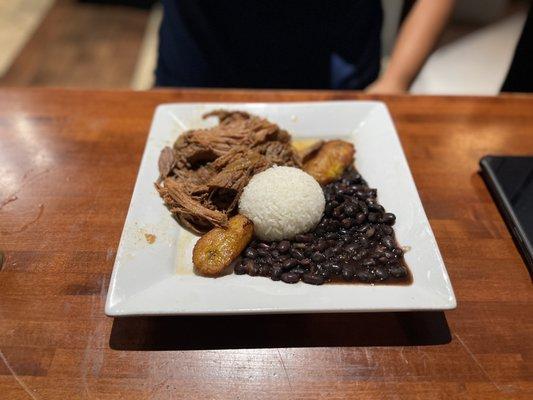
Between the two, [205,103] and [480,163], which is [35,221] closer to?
[205,103]

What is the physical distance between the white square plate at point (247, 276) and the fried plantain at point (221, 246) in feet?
0.13

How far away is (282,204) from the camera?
1.51 meters

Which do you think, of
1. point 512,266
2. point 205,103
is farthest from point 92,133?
point 512,266

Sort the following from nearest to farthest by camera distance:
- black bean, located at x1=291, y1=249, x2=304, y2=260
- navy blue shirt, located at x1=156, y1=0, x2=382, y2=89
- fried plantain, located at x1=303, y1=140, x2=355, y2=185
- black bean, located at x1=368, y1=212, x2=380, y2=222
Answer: black bean, located at x1=291, y1=249, x2=304, y2=260 → black bean, located at x1=368, y1=212, x2=380, y2=222 → fried plantain, located at x1=303, y1=140, x2=355, y2=185 → navy blue shirt, located at x1=156, y1=0, x2=382, y2=89

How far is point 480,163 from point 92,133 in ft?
5.54

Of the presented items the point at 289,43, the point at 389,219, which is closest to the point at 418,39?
the point at 289,43

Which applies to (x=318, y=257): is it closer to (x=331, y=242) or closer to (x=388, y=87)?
(x=331, y=242)

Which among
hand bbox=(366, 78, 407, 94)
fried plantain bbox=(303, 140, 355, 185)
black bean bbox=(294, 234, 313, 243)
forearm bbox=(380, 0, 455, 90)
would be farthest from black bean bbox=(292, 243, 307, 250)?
forearm bbox=(380, 0, 455, 90)

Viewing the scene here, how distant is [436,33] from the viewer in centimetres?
251

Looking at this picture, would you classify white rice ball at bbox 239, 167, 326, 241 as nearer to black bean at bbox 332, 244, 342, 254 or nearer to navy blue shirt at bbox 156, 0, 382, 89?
black bean at bbox 332, 244, 342, 254

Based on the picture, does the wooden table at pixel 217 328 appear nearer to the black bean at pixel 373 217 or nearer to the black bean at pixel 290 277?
the black bean at pixel 290 277

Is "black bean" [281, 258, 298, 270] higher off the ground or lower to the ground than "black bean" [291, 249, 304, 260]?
higher

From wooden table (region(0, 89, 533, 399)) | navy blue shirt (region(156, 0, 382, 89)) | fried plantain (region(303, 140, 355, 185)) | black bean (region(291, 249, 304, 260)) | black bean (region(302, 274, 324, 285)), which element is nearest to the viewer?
wooden table (region(0, 89, 533, 399))

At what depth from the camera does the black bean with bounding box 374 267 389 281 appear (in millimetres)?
1352
